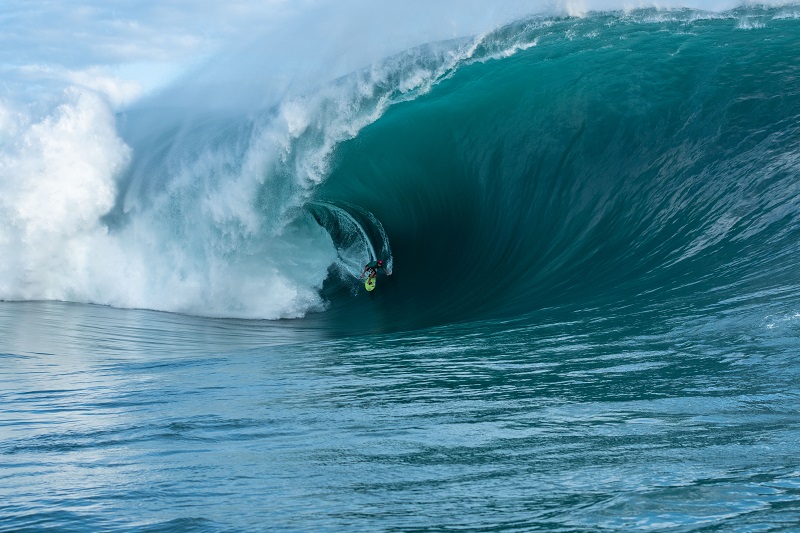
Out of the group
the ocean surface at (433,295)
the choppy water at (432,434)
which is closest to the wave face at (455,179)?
the ocean surface at (433,295)

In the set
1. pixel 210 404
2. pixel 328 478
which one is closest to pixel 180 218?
pixel 210 404

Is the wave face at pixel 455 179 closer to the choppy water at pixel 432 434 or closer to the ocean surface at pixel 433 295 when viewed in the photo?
the ocean surface at pixel 433 295

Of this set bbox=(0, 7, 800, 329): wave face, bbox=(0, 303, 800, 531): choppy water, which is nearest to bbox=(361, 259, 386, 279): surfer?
bbox=(0, 7, 800, 329): wave face

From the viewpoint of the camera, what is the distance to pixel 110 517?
3416mm

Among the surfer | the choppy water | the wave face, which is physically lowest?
the choppy water

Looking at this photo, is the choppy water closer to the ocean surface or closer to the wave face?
the ocean surface

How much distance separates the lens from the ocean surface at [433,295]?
3701 millimetres

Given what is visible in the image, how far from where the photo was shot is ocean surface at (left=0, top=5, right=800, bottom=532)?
370 cm

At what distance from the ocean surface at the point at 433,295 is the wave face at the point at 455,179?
5cm

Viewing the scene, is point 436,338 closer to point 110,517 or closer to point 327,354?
point 327,354

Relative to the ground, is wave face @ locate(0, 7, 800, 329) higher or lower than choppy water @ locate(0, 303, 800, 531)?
→ higher

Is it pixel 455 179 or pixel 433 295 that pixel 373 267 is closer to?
pixel 433 295

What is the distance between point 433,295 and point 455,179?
2558 mm

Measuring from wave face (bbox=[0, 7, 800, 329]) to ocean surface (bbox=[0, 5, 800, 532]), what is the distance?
0.05 metres
